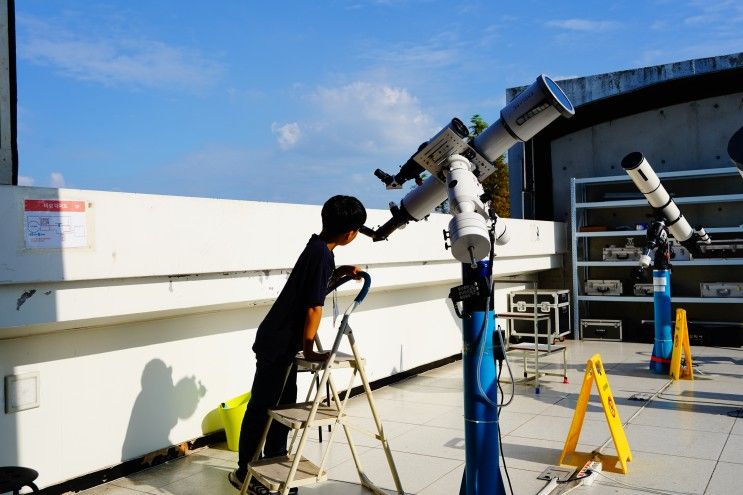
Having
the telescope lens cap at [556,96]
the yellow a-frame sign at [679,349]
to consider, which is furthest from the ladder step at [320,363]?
the yellow a-frame sign at [679,349]

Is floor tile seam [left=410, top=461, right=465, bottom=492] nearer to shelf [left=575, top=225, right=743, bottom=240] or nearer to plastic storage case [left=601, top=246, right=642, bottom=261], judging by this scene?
shelf [left=575, top=225, right=743, bottom=240]

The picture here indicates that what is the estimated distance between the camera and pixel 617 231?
36.8 ft

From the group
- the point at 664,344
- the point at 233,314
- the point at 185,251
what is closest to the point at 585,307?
the point at 664,344

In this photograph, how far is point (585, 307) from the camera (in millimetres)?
12008

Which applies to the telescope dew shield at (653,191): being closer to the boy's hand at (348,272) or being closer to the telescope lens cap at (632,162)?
the telescope lens cap at (632,162)

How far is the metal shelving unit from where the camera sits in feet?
34.2

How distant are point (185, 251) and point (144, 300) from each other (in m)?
0.45

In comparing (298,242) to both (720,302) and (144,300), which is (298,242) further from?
(720,302)

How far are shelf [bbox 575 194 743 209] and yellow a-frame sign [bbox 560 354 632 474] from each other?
684cm

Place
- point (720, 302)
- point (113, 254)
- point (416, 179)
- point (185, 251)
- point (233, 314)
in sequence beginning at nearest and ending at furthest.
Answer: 1. point (416, 179)
2. point (113, 254)
3. point (185, 251)
4. point (233, 314)
5. point (720, 302)

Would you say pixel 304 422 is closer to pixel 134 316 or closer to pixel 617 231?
pixel 134 316

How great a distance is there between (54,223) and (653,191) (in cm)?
625

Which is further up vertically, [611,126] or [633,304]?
[611,126]

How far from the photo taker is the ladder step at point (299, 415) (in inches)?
132
